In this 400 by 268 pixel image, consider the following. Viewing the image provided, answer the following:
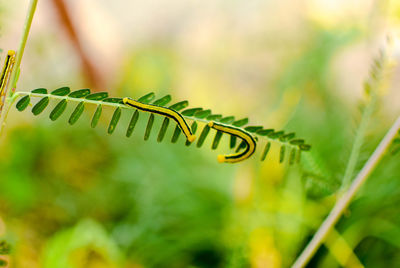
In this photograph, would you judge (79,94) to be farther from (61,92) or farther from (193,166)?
(193,166)

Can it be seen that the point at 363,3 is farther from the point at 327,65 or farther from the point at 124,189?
→ the point at 124,189

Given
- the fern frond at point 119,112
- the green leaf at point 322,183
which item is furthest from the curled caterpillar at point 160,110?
the green leaf at point 322,183

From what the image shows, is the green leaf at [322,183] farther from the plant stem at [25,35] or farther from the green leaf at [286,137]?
the plant stem at [25,35]

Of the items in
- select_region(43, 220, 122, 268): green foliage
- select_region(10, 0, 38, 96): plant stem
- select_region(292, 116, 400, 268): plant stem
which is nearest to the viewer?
select_region(10, 0, 38, 96): plant stem

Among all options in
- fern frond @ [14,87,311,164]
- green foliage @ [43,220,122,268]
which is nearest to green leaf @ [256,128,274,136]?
fern frond @ [14,87,311,164]

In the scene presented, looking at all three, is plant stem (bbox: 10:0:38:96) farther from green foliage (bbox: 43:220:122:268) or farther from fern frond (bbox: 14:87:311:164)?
green foliage (bbox: 43:220:122:268)

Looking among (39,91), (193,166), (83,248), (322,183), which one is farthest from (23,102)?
(193,166)

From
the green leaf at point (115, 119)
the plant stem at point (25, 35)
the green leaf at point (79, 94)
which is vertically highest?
the plant stem at point (25, 35)

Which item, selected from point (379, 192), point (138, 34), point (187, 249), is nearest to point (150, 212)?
point (187, 249)
